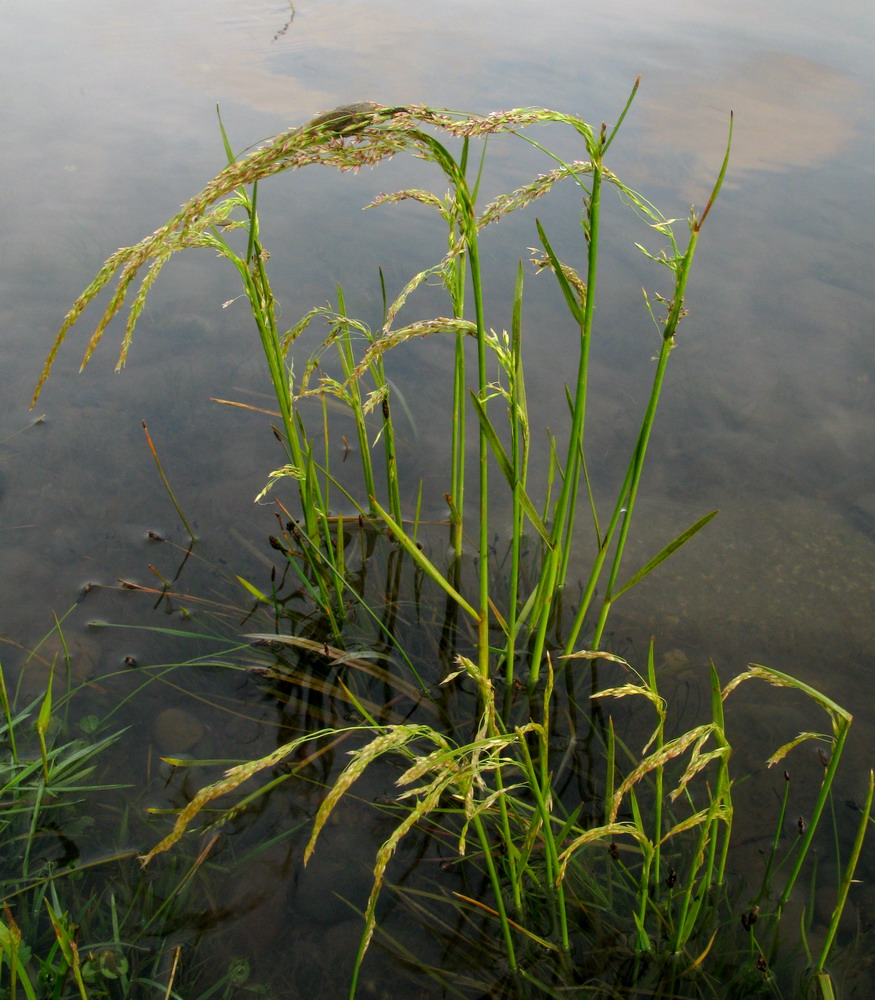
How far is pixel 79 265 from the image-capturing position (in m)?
3.78

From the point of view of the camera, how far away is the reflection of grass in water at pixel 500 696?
109 centimetres

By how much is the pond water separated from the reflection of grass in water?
0.22 meters

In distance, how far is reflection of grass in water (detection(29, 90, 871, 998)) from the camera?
3.58 feet

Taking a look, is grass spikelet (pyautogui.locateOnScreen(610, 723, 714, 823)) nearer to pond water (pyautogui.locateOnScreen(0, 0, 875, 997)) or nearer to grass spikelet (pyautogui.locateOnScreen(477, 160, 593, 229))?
grass spikelet (pyautogui.locateOnScreen(477, 160, 593, 229))

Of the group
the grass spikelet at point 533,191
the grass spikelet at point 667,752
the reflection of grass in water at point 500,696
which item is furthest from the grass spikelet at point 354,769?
the grass spikelet at point 533,191

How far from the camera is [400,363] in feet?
11.0

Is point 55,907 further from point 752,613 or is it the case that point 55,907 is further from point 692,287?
point 692,287

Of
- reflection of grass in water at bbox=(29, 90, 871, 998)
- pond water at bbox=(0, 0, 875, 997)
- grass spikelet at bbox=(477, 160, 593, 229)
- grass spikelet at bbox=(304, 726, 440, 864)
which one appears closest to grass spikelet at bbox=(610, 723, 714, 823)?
reflection of grass in water at bbox=(29, 90, 871, 998)

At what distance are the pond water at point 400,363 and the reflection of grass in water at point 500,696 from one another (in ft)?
0.73

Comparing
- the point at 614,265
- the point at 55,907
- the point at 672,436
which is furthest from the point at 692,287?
the point at 55,907

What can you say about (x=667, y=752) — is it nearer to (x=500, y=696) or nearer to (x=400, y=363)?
(x=500, y=696)

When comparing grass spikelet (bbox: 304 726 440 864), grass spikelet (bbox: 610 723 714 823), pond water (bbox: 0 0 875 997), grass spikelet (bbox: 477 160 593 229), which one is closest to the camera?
grass spikelet (bbox: 304 726 440 864)

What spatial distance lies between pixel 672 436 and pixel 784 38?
209 inches

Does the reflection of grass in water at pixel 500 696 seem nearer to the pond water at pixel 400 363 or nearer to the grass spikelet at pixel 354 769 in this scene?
the grass spikelet at pixel 354 769
